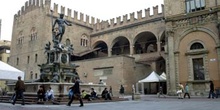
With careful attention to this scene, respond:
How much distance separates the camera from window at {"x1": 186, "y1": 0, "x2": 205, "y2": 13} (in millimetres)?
20078

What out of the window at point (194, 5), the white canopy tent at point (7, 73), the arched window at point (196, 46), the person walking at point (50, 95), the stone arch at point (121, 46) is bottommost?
the person walking at point (50, 95)

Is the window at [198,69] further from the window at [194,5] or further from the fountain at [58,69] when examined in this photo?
the fountain at [58,69]

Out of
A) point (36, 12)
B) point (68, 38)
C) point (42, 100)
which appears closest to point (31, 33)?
point (36, 12)

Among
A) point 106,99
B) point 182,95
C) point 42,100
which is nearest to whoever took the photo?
point 42,100

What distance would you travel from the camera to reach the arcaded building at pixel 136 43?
763 inches

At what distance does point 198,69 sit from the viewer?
19484 millimetres

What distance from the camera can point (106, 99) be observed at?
42.6ft

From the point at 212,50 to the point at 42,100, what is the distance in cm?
1434

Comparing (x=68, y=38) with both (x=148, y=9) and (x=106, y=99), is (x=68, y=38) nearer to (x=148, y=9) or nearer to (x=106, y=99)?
(x=148, y=9)

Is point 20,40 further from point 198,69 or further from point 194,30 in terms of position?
point 198,69

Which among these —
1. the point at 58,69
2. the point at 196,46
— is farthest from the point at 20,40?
the point at 196,46

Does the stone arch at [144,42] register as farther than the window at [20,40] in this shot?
No

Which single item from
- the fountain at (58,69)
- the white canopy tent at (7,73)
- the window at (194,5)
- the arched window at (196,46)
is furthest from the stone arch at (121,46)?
the white canopy tent at (7,73)

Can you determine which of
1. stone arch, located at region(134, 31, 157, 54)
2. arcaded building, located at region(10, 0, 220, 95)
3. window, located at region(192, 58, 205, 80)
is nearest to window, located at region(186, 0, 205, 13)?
arcaded building, located at region(10, 0, 220, 95)
